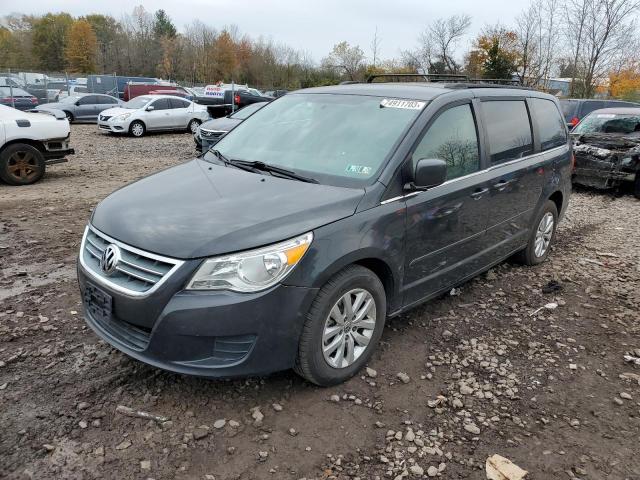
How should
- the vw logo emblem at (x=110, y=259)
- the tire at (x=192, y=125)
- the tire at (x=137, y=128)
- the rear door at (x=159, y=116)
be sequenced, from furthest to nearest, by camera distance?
the tire at (x=192, y=125)
the rear door at (x=159, y=116)
the tire at (x=137, y=128)
the vw logo emblem at (x=110, y=259)

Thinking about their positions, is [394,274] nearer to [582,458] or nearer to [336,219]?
[336,219]

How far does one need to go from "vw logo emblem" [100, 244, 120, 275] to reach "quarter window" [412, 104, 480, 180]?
1.95 meters

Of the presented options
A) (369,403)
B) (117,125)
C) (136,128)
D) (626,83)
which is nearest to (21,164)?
(369,403)

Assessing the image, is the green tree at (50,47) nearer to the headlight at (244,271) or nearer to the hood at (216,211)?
the hood at (216,211)

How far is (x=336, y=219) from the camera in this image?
297 centimetres

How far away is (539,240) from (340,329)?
325cm

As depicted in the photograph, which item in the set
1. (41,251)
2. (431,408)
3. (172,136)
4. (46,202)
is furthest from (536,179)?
(172,136)

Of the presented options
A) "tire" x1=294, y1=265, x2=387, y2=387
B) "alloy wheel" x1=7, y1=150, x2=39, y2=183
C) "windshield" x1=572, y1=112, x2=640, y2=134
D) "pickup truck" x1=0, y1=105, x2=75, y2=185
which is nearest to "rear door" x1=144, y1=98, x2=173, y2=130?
A: "pickup truck" x1=0, y1=105, x2=75, y2=185

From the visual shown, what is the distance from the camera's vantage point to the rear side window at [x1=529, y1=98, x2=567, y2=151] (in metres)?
5.07

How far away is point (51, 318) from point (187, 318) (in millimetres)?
1905

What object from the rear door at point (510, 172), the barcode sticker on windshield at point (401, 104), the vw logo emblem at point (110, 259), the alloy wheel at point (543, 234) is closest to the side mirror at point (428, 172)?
the barcode sticker on windshield at point (401, 104)

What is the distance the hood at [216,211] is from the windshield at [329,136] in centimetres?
24

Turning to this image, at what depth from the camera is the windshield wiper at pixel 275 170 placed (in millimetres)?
3393

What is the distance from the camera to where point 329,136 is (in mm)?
3693
